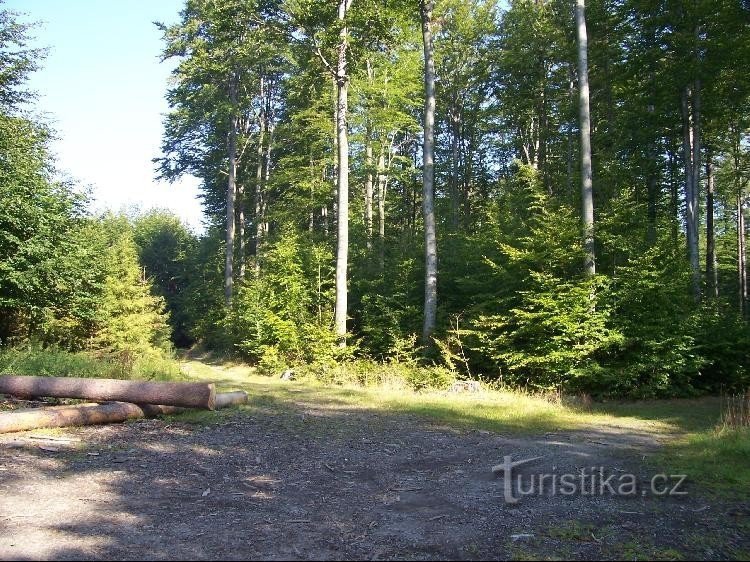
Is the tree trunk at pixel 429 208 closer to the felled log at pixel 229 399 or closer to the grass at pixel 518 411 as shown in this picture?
the grass at pixel 518 411

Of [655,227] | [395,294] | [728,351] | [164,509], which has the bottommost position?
[164,509]

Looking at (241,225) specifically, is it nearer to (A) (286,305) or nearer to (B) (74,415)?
(A) (286,305)

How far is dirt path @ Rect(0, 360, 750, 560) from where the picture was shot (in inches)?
158

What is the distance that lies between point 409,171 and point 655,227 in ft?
45.8

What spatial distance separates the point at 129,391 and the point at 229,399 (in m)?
2.27

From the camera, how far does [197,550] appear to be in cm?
393

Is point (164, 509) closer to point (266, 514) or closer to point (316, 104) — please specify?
point (266, 514)

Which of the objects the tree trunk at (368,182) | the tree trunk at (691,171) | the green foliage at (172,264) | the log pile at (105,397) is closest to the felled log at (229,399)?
the log pile at (105,397)

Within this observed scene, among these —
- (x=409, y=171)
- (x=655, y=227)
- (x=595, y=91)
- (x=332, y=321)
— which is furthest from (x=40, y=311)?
(x=595, y=91)

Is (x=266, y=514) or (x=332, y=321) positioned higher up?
(x=332, y=321)

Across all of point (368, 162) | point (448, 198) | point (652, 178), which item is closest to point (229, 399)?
point (368, 162)

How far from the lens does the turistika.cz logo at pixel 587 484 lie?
5.49 m

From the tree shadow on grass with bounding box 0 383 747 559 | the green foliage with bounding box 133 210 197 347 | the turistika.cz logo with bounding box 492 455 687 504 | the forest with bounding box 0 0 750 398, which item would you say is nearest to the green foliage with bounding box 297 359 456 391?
the forest with bounding box 0 0 750 398

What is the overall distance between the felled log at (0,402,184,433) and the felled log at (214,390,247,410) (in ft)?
4.29
